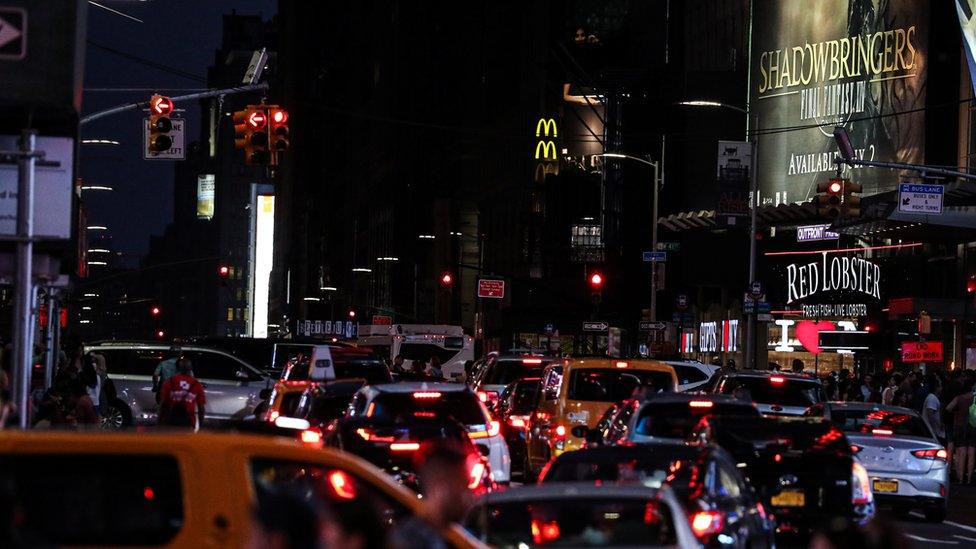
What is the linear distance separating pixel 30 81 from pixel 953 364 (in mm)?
39784

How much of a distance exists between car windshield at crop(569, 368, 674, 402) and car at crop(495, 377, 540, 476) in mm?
2562

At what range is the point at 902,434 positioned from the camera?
2309 cm

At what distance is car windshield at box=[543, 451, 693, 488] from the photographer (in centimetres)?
1280

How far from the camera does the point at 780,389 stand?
2467cm

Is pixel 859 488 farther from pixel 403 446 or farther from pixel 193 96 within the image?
pixel 193 96

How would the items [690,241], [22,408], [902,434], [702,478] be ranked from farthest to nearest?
[690,241] → [902,434] → [22,408] → [702,478]

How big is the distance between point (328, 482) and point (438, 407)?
9.87 meters

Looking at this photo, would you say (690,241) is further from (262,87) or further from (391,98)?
(391,98)

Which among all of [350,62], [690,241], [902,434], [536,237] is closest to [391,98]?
[350,62]

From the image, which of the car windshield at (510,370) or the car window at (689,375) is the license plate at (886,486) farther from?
the car window at (689,375)

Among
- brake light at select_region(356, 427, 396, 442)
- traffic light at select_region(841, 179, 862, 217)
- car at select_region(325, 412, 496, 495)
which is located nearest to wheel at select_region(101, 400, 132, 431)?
traffic light at select_region(841, 179, 862, 217)

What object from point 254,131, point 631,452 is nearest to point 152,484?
point 631,452

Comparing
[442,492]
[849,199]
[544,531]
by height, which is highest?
[849,199]

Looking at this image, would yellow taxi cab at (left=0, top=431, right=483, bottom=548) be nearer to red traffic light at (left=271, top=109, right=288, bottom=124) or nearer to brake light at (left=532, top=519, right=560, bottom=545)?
brake light at (left=532, top=519, right=560, bottom=545)
